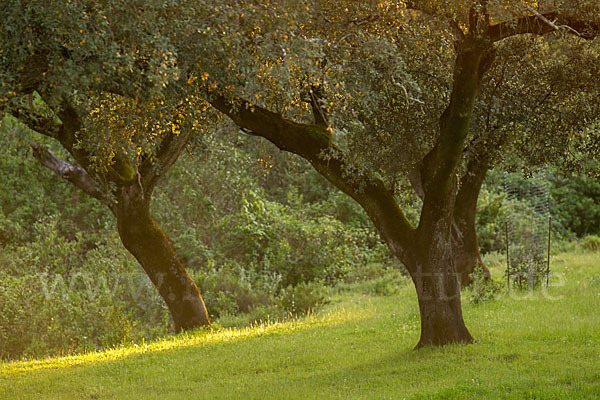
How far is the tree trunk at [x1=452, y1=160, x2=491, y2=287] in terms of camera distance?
17656 mm

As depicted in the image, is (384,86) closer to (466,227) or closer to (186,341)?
(186,341)

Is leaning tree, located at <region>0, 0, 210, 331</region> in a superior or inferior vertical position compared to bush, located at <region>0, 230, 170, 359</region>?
superior

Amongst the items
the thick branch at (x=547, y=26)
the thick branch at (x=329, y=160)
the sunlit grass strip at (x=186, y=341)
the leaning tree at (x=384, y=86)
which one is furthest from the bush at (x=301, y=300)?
the thick branch at (x=547, y=26)

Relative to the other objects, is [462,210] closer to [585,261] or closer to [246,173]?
[585,261]

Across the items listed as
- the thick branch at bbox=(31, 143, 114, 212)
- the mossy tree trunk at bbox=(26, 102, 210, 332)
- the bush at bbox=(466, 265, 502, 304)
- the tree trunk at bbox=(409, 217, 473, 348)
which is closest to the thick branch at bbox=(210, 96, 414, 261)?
the tree trunk at bbox=(409, 217, 473, 348)

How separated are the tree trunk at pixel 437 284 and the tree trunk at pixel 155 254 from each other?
6.60m

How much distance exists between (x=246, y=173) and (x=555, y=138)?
14.9 metres

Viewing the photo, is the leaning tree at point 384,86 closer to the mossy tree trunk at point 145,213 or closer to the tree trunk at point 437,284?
the tree trunk at point 437,284

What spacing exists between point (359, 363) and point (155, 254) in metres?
6.16

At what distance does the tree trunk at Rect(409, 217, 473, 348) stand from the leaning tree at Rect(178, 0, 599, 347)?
16 mm

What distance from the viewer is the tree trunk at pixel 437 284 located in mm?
11539

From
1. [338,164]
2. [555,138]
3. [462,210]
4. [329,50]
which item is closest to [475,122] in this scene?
[555,138]

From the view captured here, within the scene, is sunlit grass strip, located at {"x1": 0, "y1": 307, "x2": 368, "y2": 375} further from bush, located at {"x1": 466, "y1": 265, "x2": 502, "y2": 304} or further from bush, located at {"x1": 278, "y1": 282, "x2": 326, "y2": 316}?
bush, located at {"x1": 466, "y1": 265, "x2": 502, "y2": 304}

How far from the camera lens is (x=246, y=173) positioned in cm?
2608
